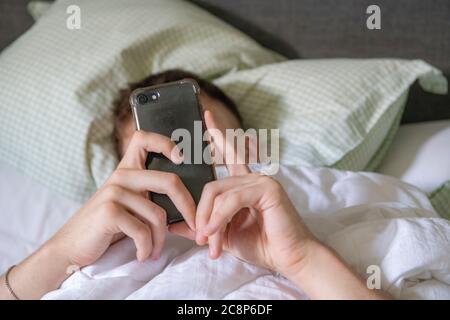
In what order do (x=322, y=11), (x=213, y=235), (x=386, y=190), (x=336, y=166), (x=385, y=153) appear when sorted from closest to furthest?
(x=213, y=235) < (x=386, y=190) < (x=336, y=166) < (x=385, y=153) < (x=322, y=11)

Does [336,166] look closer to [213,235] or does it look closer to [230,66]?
[230,66]

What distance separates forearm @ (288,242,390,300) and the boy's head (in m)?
0.35

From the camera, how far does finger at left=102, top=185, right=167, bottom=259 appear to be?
0.64 meters

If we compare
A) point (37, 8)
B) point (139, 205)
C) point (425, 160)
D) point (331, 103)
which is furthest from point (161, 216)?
point (37, 8)

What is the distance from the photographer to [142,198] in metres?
0.64

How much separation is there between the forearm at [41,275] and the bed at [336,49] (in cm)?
26

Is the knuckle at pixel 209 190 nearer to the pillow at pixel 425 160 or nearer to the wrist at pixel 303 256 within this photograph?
the wrist at pixel 303 256

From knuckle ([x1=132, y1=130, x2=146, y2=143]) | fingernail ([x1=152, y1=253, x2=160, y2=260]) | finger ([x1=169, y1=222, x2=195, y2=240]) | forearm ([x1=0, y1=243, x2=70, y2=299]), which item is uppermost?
knuckle ([x1=132, y1=130, x2=146, y2=143])

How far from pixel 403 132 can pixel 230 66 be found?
393mm

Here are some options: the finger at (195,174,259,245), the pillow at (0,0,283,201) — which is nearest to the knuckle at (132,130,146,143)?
the finger at (195,174,259,245)

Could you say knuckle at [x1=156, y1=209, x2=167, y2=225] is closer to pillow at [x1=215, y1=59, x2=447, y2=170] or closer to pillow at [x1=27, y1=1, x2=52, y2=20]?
pillow at [x1=215, y1=59, x2=447, y2=170]

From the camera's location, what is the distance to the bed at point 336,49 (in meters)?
1.03

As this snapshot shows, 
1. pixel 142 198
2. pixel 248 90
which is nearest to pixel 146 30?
pixel 248 90

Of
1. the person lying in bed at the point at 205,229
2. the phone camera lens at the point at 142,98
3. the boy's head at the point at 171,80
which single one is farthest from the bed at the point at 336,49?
the phone camera lens at the point at 142,98
